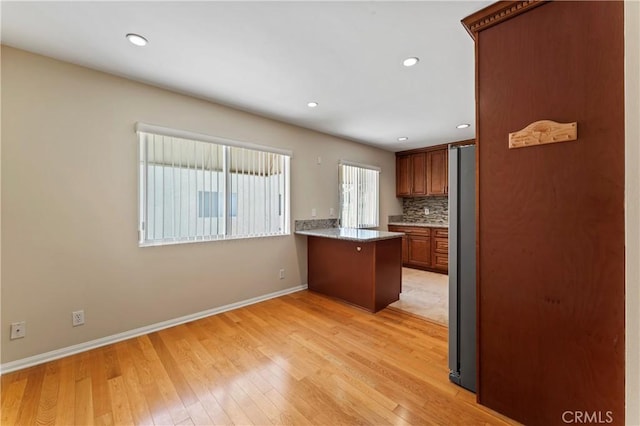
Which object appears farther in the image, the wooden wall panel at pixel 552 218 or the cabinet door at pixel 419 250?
the cabinet door at pixel 419 250

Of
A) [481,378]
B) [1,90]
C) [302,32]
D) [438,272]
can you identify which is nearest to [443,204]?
[438,272]

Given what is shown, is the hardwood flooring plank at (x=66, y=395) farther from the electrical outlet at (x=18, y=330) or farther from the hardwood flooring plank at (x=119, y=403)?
the electrical outlet at (x=18, y=330)

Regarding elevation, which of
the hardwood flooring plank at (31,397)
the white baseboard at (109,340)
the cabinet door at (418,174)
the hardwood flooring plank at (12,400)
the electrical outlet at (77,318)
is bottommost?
the hardwood flooring plank at (31,397)

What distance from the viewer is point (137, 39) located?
187cm

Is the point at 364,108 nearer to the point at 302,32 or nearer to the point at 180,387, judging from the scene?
the point at 302,32

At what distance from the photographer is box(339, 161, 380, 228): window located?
4672 mm

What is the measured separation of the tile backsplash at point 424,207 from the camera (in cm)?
550

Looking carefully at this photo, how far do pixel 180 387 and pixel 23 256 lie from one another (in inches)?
64.4

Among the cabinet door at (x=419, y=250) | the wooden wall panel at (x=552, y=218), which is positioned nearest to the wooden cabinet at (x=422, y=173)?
the cabinet door at (x=419, y=250)

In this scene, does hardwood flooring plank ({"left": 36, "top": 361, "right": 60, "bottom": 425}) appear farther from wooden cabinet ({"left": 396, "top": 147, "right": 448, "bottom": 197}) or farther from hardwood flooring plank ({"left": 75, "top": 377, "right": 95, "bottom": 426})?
wooden cabinet ({"left": 396, "top": 147, "right": 448, "bottom": 197})

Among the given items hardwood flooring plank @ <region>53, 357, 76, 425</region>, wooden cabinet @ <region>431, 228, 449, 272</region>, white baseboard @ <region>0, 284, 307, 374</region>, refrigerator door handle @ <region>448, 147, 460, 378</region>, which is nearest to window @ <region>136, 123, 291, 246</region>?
white baseboard @ <region>0, 284, 307, 374</region>

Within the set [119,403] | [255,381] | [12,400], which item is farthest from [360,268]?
[12,400]

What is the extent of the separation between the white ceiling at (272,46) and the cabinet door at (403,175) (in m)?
2.67

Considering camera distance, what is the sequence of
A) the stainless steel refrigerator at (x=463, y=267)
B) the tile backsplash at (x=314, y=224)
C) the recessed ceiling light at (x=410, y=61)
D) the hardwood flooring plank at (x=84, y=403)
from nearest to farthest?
the hardwood flooring plank at (x=84, y=403) < the stainless steel refrigerator at (x=463, y=267) < the recessed ceiling light at (x=410, y=61) < the tile backsplash at (x=314, y=224)
